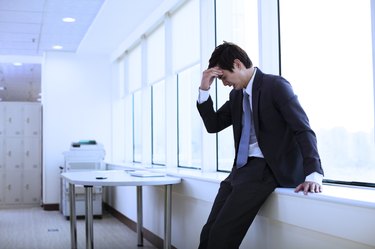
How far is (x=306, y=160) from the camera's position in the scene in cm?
216

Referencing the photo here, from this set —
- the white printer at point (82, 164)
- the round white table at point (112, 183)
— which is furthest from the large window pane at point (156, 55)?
the round white table at point (112, 183)

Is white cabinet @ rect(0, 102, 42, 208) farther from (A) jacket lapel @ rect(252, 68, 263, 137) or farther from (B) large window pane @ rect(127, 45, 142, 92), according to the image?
(A) jacket lapel @ rect(252, 68, 263, 137)

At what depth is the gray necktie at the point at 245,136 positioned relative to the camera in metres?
2.52

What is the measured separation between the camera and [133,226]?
5781mm

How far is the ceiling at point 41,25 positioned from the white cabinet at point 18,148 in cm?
112

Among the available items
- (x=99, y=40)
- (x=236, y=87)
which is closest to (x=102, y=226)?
(x=99, y=40)

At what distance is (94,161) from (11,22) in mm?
2222

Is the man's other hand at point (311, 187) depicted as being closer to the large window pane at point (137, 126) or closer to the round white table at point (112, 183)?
the round white table at point (112, 183)

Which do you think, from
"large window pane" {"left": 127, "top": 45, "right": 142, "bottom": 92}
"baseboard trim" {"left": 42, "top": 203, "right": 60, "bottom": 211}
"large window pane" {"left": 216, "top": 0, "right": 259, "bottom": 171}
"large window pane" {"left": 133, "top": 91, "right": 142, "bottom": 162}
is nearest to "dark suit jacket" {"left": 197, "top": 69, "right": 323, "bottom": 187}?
"large window pane" {"left": 216, "top": 0, "right": 259, "bottom": 171}

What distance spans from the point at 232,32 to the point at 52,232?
3.29 m

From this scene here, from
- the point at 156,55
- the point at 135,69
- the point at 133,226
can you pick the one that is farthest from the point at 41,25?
the point at 133,226

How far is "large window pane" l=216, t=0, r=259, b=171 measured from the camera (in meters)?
3.62

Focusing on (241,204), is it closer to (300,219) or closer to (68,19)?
(300,219)

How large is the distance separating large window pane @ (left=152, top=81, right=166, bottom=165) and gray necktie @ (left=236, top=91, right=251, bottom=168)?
332 centimetres
